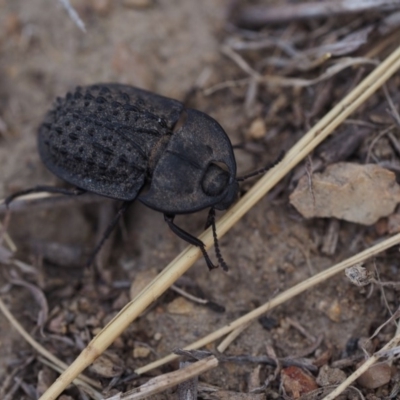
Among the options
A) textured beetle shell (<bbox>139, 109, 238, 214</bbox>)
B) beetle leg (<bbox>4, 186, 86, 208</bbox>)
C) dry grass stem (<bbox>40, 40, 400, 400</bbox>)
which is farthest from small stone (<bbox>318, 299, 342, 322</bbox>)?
beetle leg (<bbox>4, 186, 86, 208</bbox>)

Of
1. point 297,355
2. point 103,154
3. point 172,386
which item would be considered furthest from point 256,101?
point 172,386

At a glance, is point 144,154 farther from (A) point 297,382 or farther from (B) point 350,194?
(A) point 297,382

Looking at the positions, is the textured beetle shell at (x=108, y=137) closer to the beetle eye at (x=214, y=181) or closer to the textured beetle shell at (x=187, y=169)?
the textured beetle shell at (x=187, y=169)

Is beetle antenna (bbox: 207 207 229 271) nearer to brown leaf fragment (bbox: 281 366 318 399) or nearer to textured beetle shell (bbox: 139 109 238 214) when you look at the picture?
textured beetle shell (bbox: 139 109 238 214)

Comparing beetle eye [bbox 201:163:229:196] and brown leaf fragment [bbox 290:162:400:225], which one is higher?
beetle eye [bbox 201:163:229:196]

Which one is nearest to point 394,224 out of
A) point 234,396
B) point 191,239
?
point 191,239

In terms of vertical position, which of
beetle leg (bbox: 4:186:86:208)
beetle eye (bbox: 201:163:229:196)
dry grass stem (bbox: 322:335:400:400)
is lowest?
dry grass stem (bbox: 322:335:400:400)
